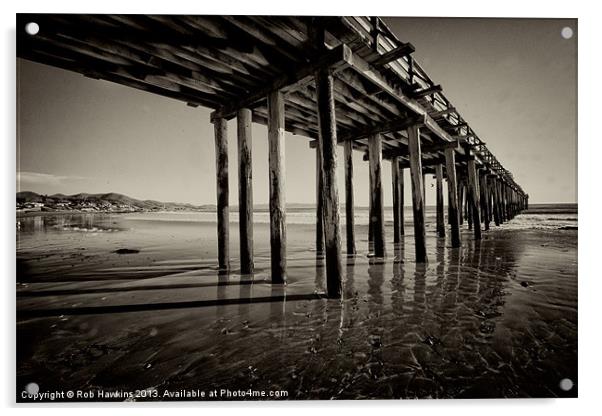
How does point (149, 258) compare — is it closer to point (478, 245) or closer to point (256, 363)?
point (256, 363)

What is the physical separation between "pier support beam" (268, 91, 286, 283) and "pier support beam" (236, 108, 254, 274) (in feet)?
2.25

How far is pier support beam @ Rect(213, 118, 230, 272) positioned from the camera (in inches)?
227

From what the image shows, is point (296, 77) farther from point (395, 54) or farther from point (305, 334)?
point (305, 334)

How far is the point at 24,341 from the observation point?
2781 millimetres

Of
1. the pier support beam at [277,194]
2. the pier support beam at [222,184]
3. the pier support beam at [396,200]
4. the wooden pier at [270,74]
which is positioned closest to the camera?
the wooden pier at [270,74]

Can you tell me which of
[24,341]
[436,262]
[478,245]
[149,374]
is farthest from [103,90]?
[478,245]

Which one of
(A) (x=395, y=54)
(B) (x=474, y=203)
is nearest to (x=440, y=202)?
(B) (x=474, y=203)

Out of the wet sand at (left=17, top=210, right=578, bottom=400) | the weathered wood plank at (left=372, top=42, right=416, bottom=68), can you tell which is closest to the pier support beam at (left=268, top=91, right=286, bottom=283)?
the wet sand at (left=17, top=210, right=578, bottom=400)

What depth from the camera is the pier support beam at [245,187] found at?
5.08m

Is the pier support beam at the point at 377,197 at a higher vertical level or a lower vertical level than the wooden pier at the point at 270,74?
lower

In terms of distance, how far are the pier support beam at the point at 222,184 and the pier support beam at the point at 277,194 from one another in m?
1.59

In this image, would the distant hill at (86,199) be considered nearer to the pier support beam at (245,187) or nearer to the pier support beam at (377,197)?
the pier support beam at (245,187)

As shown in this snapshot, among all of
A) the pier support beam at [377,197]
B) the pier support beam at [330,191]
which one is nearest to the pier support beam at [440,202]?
the pier support beam at [377,197]
